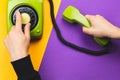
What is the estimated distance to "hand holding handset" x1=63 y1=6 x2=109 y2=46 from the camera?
31.5 inches

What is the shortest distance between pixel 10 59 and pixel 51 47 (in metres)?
0.12

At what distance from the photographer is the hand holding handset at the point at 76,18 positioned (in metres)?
0.80

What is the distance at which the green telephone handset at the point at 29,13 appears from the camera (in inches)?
31.4

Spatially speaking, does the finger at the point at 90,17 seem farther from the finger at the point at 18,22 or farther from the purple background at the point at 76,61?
the finger at the point at 18,22

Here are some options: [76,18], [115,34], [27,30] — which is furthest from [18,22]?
[115,34]

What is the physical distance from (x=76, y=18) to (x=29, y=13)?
136 millimetres

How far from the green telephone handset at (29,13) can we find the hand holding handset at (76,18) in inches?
3.0

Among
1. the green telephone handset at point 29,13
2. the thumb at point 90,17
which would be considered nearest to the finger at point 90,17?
the thumb at point 90,17

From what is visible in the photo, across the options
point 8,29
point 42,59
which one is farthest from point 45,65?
point 8,29

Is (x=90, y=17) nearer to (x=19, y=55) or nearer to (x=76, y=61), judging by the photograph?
(x=76, y=61)

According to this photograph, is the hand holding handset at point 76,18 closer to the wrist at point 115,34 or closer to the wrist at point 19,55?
the wrist at point 115,34

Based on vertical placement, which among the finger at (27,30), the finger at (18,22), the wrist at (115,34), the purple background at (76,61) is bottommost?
the purple background at (76,61)

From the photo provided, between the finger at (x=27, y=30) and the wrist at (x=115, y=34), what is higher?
the finger at (x=27, y=30)

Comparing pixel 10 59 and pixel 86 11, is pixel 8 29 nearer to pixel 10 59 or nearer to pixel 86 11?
pixel 10 59
